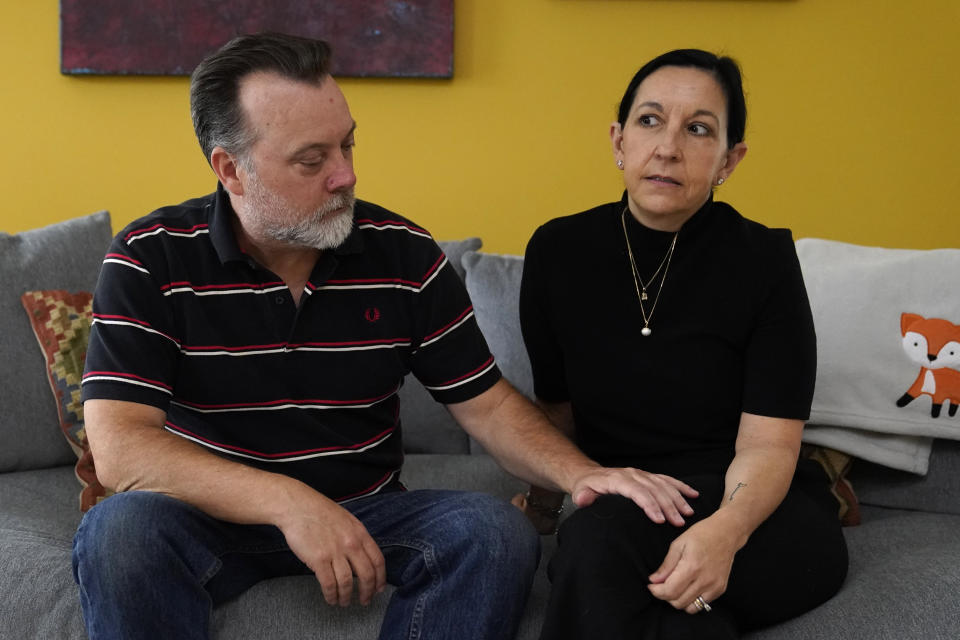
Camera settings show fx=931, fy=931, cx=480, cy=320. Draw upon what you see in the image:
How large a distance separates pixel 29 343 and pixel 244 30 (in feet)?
3.36

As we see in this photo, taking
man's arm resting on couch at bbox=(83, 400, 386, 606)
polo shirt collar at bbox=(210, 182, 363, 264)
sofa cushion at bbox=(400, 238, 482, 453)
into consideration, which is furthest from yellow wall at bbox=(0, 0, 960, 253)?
man's arm resting on couch at bbox=(83, 400, 386, 606)

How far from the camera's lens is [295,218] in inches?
56.0

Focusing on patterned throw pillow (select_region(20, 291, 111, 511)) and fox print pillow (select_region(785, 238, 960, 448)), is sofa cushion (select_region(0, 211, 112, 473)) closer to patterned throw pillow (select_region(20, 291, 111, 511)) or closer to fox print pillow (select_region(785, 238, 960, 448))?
patterned throw pillow (select_region(20, 291, 111, 511))

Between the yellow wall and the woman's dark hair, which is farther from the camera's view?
the yellow wall

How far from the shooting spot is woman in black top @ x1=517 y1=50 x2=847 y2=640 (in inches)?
53.0

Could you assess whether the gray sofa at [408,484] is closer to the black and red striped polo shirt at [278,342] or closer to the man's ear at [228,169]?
the black and red striped polo shirt at [278,342]

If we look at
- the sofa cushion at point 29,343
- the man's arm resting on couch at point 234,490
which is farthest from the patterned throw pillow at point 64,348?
the man's arm resting on couch at point 234,490

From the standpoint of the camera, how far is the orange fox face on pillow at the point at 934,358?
69.8 inches

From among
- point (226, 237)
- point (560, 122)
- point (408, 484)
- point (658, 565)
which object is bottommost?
point (408, 484)

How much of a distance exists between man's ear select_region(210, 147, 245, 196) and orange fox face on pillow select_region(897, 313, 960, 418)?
1280 millimetres

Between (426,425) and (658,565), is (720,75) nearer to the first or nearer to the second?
(658,565)

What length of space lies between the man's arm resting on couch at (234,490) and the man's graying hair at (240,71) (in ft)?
1.44

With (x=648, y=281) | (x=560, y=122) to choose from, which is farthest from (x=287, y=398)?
(x=560, y=122)

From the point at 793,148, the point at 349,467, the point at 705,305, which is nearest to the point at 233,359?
the point at 349,467
